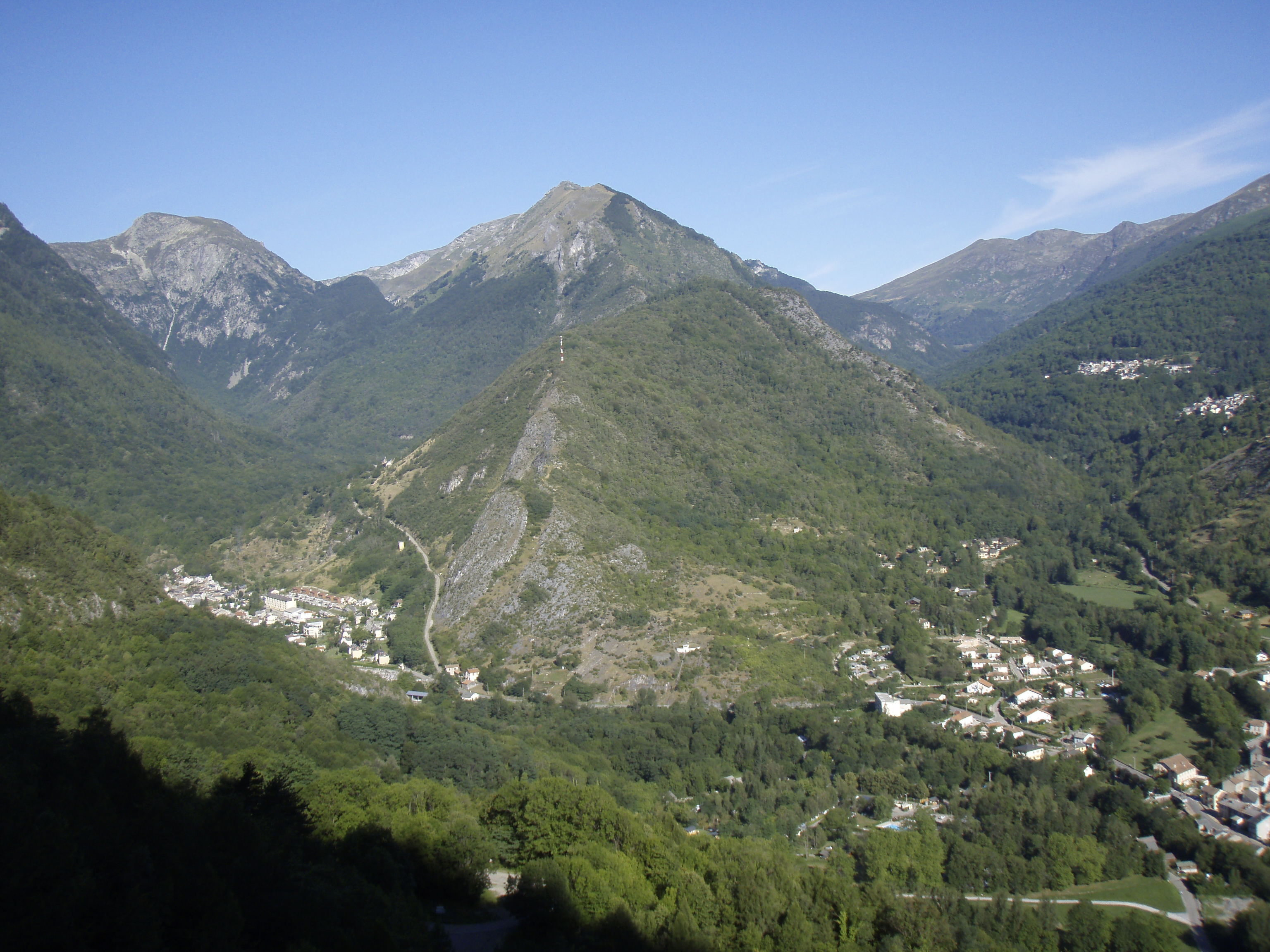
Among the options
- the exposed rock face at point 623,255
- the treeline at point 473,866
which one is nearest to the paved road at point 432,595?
the treeline at point 473,866

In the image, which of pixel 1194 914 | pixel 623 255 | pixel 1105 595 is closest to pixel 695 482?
pixel 1105 595

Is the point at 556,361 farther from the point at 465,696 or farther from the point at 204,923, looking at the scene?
the point at 204,923

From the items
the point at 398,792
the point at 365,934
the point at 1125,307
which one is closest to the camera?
the point at 365,934

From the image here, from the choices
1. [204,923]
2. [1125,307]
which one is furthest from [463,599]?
[1125,307]

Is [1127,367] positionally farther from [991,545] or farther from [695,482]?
[695,482]

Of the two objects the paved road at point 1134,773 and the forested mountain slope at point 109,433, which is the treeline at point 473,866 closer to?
the paved road at point 1134,773

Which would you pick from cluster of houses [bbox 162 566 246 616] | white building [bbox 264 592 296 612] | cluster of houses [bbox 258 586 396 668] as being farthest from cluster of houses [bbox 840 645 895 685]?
cluster of houses [bbox 162 566 246 616]

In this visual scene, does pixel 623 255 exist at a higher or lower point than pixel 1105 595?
higher
